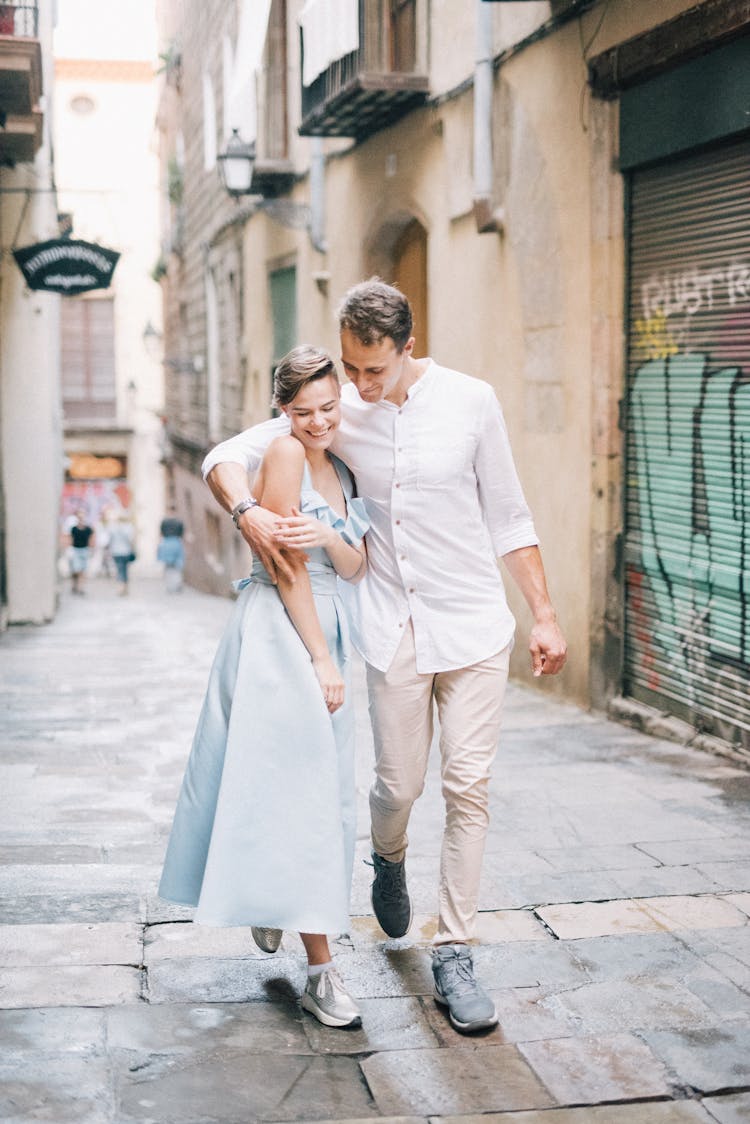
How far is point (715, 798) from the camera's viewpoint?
594 cm

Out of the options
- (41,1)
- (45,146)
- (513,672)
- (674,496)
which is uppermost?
(41,1)

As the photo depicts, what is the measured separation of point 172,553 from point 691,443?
1889 cm

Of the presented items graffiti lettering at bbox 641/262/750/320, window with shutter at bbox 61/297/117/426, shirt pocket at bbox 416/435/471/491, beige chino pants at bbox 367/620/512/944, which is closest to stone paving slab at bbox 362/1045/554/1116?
beige chino pants at bbox 367/620/512/944

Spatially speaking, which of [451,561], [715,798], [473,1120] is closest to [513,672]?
[715,798]

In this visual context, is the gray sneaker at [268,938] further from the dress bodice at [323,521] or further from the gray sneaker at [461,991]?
the dress bodice at [323,521]

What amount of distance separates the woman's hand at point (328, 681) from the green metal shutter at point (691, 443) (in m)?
3.51

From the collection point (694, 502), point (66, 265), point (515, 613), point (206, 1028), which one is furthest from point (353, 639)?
point (66, 265)

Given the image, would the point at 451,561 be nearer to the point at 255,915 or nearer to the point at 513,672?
the point at 255,915

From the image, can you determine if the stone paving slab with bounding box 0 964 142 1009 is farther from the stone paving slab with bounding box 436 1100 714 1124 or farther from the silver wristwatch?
the silver wristwatch

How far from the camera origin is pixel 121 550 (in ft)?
84.2

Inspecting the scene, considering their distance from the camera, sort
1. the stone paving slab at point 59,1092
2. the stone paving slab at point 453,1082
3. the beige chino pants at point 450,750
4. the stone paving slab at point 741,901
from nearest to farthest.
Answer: the stone paving slab at point 59,1092
the stone paving slab at point 453,1082
the beige chino pants at point 450,750
the stone paving slab at point 741,901

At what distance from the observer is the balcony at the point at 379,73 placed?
10.9m

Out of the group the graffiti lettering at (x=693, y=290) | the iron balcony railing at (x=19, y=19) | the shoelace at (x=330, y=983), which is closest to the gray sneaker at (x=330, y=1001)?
the shoelace at (x=330, y=983)

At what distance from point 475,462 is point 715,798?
2.69m
